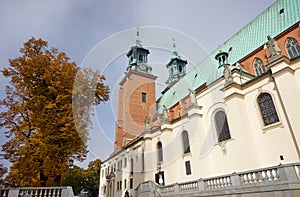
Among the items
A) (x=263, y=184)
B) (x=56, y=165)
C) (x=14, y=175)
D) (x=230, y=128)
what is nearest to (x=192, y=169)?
(x=230, y=128)

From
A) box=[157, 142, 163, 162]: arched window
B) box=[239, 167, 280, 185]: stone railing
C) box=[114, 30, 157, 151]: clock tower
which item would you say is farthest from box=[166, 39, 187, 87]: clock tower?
box=[239, 167, 280, 185]: stone railing

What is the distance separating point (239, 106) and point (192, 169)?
24.4 feet

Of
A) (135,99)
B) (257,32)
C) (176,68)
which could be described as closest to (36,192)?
(257,32)

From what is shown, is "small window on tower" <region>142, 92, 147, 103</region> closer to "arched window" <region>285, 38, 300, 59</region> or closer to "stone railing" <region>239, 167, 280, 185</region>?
"arched window" <region>285, 38, 300, 59</region>

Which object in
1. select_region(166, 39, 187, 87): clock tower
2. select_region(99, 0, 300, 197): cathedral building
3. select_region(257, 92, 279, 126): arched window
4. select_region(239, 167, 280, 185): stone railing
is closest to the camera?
select_region(239, 167, 280, 185): stone railing

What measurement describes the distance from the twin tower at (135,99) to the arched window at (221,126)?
17593 millimetres

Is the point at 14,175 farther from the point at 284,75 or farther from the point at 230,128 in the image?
the point at 284,75

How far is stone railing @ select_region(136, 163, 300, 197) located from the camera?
8.69m

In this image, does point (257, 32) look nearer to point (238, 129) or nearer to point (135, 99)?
point (238, 129)

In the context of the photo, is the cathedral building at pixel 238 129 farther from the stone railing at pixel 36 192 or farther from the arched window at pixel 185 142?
the stone railing at pixel 36 192

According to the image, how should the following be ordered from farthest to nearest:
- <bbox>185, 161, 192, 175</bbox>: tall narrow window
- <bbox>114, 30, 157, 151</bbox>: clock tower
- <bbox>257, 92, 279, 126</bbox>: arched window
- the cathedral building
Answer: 1. <bbox>114, 30, 157, 151</bbox>: clock tower
2. <bbox>185, 161, 192, 175</bbox>: tall narrow window
3. <bbox>257, 92, 279, 126</bbox>: arched window
4. the cathedral building

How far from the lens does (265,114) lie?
14.2 m

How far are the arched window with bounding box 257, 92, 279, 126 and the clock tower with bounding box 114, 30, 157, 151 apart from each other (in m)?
21.6

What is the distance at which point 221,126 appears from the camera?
1694 cm
